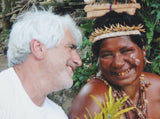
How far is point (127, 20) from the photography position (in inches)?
93.5

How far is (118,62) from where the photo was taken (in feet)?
7.32

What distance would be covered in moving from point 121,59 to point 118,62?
5cm

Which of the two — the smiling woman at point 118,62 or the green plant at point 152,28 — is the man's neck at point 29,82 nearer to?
the smiling woman at point 118,62

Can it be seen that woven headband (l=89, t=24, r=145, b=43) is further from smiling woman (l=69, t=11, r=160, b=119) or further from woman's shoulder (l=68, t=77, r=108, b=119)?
woman's shoulder (l=68, t=77, r=108, b=119)

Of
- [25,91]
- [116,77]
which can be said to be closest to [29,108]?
[25,91]

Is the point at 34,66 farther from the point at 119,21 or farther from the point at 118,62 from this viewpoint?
the point at 119,21

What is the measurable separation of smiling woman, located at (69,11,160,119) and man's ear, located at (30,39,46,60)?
2.43 feet

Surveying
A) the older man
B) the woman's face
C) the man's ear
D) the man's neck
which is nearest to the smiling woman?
the woman's face

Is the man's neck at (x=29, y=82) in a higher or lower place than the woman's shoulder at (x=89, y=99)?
higher

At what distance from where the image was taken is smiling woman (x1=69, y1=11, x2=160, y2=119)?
227 cm

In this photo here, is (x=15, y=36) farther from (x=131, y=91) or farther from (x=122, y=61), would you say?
(x=131, y=91)

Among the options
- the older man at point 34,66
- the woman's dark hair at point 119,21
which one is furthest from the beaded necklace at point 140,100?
the older man at point 34,66

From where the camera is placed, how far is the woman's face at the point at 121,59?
2260mm

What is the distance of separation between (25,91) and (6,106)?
19 centimetres
